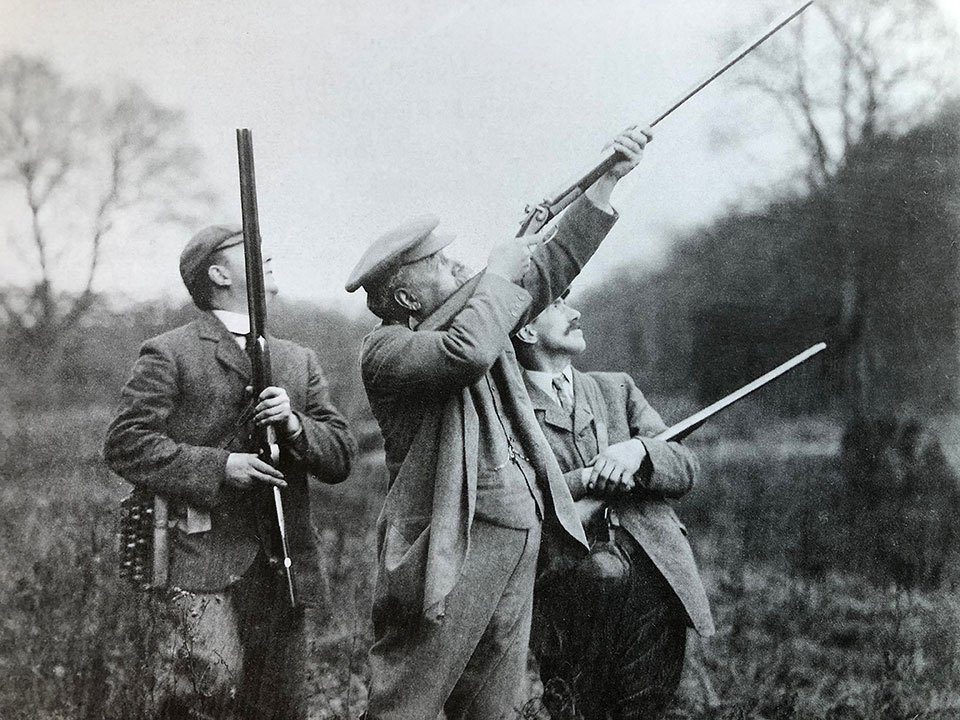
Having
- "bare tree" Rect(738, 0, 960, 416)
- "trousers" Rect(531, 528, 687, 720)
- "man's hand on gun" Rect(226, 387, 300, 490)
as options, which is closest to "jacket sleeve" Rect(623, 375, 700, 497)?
"trousers" Rect(531, 528, 687, 720)

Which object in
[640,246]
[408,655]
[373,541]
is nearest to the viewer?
[408,655]

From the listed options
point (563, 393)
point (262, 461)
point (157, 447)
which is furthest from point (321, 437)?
point (563, 393)

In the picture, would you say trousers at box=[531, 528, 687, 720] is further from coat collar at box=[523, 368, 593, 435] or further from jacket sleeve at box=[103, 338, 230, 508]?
jacket sleeve at box=[103, 338, 230, 508]

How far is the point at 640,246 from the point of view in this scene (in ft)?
20.5

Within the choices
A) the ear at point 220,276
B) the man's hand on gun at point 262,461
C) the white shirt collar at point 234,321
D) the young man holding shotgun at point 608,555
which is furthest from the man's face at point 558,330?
the ear at point 220,276

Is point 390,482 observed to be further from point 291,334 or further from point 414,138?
point 414,138

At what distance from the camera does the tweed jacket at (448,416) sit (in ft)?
17.7

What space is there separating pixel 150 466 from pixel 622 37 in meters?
3.40

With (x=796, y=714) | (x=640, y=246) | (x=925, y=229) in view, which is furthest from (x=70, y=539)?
(x=925, y=229)

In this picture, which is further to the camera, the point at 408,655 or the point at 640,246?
the point at 640,246

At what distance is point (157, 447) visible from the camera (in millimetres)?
5754

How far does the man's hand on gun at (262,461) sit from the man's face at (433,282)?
834mm

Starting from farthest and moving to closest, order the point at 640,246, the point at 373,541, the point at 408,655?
the point at 640,246, the point at 373,541, the point at 408,655

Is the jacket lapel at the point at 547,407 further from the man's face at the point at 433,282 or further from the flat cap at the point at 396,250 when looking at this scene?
the flat cap at the point at 396,250
